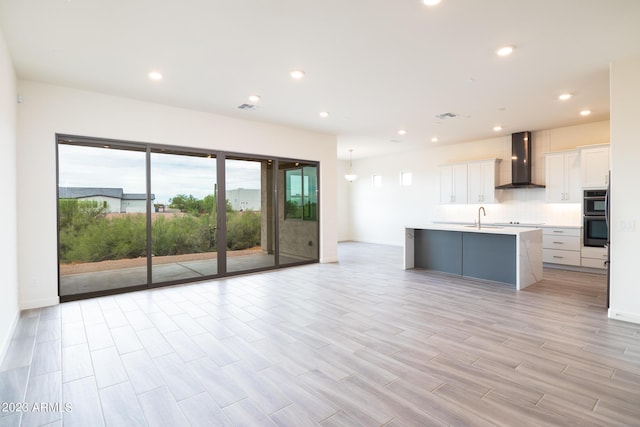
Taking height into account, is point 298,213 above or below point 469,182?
below

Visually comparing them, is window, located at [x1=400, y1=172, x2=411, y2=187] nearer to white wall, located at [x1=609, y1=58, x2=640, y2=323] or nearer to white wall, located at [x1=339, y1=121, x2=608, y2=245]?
white wall, located at [x1=339, y1=121, x2=608, y2=245]

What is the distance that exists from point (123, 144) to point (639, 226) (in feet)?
22.9

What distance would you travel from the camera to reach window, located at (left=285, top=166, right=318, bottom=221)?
741 cm

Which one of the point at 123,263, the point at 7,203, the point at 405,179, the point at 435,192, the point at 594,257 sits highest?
the point at 405,179

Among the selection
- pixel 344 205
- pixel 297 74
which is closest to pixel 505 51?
pixel 297 74

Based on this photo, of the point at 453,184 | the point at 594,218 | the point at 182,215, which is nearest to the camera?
the point at 182,215

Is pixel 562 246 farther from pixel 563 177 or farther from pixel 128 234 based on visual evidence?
pixel 128 234

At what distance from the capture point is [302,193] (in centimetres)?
768

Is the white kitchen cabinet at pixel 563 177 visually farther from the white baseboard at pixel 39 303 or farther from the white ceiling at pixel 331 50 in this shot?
the white baseboard at pixel 39 303

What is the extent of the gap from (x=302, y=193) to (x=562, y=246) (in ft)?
18.5

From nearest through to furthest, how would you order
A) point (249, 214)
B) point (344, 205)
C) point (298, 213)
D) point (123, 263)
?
point (123, 263) → point (249, 214) → point (298, 213) → point (344, 205)

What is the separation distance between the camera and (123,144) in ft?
17.0

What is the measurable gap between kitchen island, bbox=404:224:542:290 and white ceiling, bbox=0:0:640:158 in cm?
222

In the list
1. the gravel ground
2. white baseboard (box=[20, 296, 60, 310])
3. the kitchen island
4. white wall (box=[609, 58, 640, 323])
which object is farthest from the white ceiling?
white baseboard (box=[20, 296, 60, 310])
